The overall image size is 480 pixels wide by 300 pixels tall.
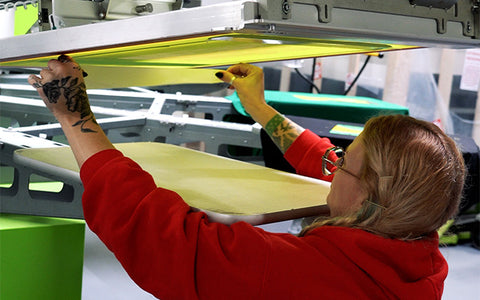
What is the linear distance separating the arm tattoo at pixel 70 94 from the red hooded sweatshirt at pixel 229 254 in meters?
0.16

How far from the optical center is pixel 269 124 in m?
1.69

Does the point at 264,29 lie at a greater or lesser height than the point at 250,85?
greater

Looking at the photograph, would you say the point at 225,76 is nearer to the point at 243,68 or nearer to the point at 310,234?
the point at 243,68

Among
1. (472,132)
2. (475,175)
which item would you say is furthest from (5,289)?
(472,132)

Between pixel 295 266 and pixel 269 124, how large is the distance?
2.49 ft

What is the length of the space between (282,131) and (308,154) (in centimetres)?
11

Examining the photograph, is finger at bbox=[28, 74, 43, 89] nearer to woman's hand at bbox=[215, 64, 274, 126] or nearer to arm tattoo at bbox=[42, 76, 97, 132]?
arm tattoo at bbox=[42, 76, 97, 132]

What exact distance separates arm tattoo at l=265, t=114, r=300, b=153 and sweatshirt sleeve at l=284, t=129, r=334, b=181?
0.02 meters

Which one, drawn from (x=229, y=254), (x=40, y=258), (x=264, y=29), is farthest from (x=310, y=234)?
(x=40, y=258)

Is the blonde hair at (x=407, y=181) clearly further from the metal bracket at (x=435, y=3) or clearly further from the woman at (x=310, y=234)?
the metal bracket at (x=435, y=3)

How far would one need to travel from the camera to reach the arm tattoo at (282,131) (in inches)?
65.2

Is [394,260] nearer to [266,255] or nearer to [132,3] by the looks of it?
[266,255]

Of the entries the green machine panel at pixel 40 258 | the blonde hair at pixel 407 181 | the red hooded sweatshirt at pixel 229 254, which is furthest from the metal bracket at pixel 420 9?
the green machine panel at pixel 40 258

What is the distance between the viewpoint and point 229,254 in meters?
0.98
